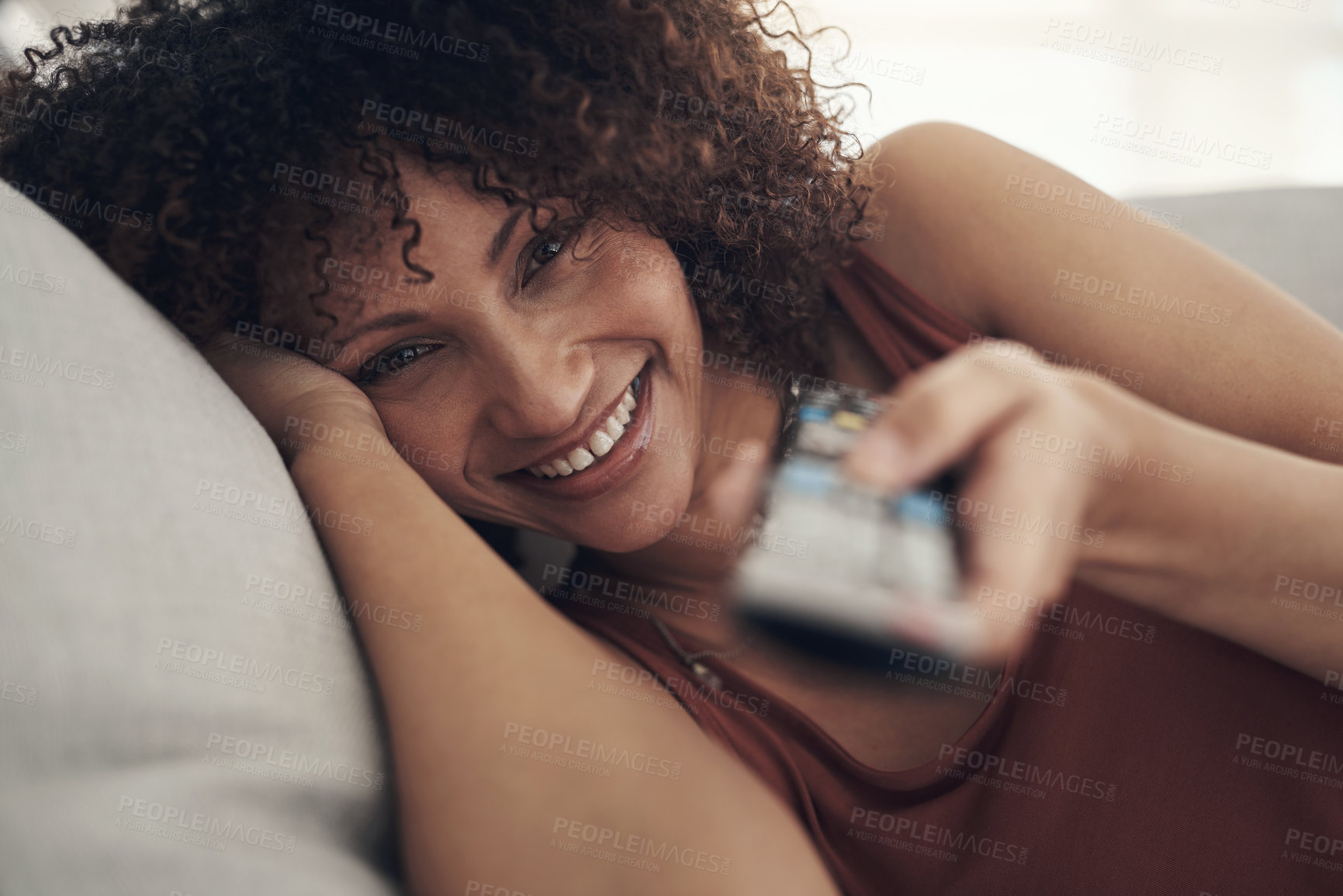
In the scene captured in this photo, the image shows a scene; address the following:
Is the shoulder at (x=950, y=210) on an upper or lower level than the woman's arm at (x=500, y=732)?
upper

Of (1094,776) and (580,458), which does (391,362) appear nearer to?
(580,458)

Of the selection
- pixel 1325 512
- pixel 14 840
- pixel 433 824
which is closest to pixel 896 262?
pixel 1325 512

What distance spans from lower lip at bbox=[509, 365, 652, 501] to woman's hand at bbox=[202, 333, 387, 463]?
14 centimetres

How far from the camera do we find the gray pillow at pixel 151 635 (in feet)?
1.31

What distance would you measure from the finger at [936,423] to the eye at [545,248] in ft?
1.08

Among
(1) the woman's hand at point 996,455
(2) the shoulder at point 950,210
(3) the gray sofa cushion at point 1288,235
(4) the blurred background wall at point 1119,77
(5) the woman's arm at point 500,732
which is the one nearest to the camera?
(1) the woman's hand at point 996,455

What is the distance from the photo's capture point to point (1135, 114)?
116 cm

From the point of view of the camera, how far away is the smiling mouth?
0.67 meters

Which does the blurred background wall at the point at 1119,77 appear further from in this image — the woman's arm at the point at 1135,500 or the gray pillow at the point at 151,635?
the gray pillow at the point at 151,635

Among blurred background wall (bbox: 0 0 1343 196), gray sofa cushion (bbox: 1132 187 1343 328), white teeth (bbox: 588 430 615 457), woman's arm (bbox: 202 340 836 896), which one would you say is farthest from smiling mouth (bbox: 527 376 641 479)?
gray sofa cushion (bbox: 1132 187 1343 328)

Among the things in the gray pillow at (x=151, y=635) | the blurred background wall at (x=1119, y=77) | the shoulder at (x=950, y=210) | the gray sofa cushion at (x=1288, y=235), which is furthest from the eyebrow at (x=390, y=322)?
the gray sofa cushion at (x=1288, y=235)

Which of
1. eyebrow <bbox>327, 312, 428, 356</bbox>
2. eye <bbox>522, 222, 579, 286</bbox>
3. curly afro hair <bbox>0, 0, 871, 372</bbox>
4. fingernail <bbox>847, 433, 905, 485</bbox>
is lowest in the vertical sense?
fingernail <bbox>847, 433, 905, 485</bbox>

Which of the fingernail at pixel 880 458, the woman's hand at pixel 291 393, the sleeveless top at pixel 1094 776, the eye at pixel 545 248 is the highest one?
the eye at pixel 545 248

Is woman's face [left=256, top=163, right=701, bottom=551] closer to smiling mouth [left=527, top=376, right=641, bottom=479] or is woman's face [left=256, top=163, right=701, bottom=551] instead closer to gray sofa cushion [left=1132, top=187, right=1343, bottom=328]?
smiling mouth [left=527, top=376, right=641, bottom=479]
